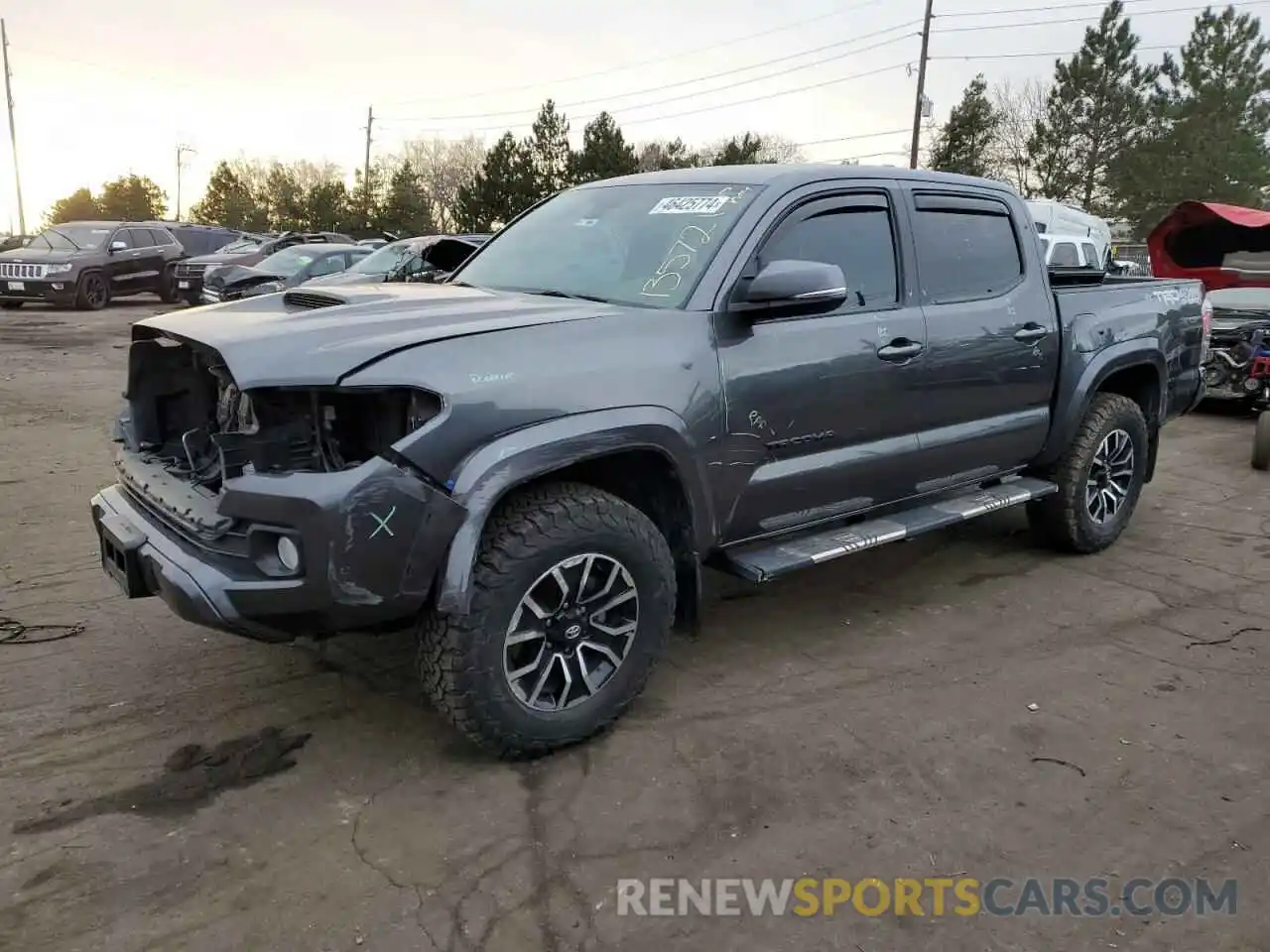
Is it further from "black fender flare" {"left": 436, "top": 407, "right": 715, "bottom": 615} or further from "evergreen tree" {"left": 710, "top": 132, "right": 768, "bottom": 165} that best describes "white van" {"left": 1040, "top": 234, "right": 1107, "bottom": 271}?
"evergreen tree" {"left": 710, "top": 132, "right": 768, "bottom": 165}

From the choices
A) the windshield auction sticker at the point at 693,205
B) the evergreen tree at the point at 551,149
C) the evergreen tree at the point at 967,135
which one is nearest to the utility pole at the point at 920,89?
the evergreen tree at the point at 967,135

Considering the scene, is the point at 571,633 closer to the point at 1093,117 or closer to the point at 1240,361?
the point at 1240,361

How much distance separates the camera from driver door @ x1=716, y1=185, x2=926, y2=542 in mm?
3496

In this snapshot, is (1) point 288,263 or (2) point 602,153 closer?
(1) point 288,263

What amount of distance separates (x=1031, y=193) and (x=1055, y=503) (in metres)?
41.7

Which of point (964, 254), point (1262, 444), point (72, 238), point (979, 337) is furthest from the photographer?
point (72, 238)

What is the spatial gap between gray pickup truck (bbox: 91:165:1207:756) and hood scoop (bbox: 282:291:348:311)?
1 cm

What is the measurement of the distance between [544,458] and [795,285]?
1074 millimetres

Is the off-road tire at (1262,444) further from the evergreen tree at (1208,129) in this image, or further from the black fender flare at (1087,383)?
the evergreen tree at (1208,129)

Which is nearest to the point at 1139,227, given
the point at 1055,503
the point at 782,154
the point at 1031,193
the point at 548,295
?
the point at 1031,193

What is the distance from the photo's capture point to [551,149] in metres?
35.4

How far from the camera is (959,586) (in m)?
4.94

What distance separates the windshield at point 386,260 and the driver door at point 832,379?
11041 mm
